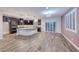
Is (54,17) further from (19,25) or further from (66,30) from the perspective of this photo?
(19,25)

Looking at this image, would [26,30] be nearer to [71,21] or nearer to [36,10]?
[36,10]

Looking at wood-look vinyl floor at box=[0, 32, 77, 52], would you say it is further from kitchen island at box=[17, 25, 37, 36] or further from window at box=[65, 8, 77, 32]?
window at box=[65, 8, 77, 32]

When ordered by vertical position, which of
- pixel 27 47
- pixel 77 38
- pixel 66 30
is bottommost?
pixel 27 47

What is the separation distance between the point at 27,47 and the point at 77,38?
1288 mm

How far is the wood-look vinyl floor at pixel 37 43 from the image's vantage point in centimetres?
259

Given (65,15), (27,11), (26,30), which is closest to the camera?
(27,11)

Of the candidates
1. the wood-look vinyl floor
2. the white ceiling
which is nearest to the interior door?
the wood-look vinyl floor

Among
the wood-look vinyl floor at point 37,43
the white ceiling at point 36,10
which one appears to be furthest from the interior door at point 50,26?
the white ceiling at point 36,10

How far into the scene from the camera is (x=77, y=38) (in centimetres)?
252

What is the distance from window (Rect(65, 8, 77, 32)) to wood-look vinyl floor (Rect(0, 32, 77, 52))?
1.10ft

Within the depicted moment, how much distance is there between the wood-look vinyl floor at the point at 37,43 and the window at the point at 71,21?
0.34m

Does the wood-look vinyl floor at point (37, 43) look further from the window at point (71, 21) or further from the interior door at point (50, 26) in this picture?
the window at point (71, 21)

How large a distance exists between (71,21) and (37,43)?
1.07 m

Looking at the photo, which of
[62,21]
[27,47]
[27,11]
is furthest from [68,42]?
[27,11]
